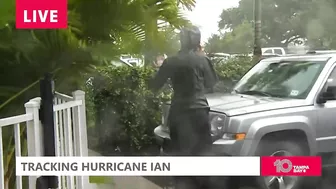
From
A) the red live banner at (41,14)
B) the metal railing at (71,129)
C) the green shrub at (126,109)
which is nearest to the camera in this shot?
the red live banner at (41,14)

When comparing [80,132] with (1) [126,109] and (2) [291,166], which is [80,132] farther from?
(2) [291,166]

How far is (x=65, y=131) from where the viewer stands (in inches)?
107

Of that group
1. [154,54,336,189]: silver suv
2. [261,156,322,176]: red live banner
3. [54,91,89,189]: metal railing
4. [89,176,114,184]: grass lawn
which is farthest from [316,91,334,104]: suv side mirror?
[54,91,89,189]: metal railing

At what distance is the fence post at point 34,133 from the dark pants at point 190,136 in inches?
26.9

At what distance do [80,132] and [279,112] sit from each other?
3.80ft

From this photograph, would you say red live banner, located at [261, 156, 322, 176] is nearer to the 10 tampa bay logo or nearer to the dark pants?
the 10 tampa bay logo

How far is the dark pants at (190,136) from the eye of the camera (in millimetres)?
2412

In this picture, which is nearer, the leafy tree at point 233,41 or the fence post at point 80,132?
the leafy tree at point 233,41

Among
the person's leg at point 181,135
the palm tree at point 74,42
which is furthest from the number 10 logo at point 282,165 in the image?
the palm tree at point 74,42

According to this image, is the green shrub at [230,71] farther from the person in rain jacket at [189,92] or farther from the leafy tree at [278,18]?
the leafy tree at [278,18]

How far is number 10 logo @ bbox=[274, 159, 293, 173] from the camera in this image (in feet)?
7.79

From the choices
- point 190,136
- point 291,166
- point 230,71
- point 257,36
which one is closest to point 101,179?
point 190,136

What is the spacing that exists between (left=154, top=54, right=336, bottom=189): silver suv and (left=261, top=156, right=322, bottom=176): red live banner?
3 centimetres

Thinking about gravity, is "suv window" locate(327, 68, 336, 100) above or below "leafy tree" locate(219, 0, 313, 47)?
below
